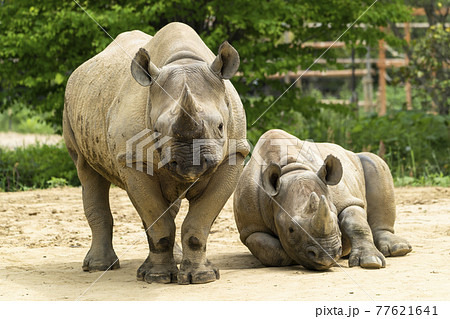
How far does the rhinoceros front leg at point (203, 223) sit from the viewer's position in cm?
605

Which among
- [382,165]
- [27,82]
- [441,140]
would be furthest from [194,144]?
[441,140]

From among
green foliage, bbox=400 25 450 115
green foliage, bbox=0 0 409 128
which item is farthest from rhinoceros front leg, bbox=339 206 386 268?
green foliage, bbox=400 25 450 115

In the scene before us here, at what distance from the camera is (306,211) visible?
6273 millimetres

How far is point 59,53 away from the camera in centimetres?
1358

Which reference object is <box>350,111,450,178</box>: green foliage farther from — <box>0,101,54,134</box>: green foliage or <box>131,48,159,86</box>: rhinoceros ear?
<box>0,101,54,134</box>: green foliage

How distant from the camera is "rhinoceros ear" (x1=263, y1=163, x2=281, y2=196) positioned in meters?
6.55

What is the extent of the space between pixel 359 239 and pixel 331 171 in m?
0.62

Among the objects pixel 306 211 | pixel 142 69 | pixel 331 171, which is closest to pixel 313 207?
pixel 306 211

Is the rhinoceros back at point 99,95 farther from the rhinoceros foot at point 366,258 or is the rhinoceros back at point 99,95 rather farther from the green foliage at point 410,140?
the green foliage at point 410,140

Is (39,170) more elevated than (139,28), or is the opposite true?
(139,28)

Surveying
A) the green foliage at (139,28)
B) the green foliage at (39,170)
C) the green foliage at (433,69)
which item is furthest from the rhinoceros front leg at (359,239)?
the green foliage at (433,69)

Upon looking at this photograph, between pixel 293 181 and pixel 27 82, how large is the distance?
25.4 ft

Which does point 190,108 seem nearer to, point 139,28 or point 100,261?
point 100,261

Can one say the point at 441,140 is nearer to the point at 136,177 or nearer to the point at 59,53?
the point at 59,53
